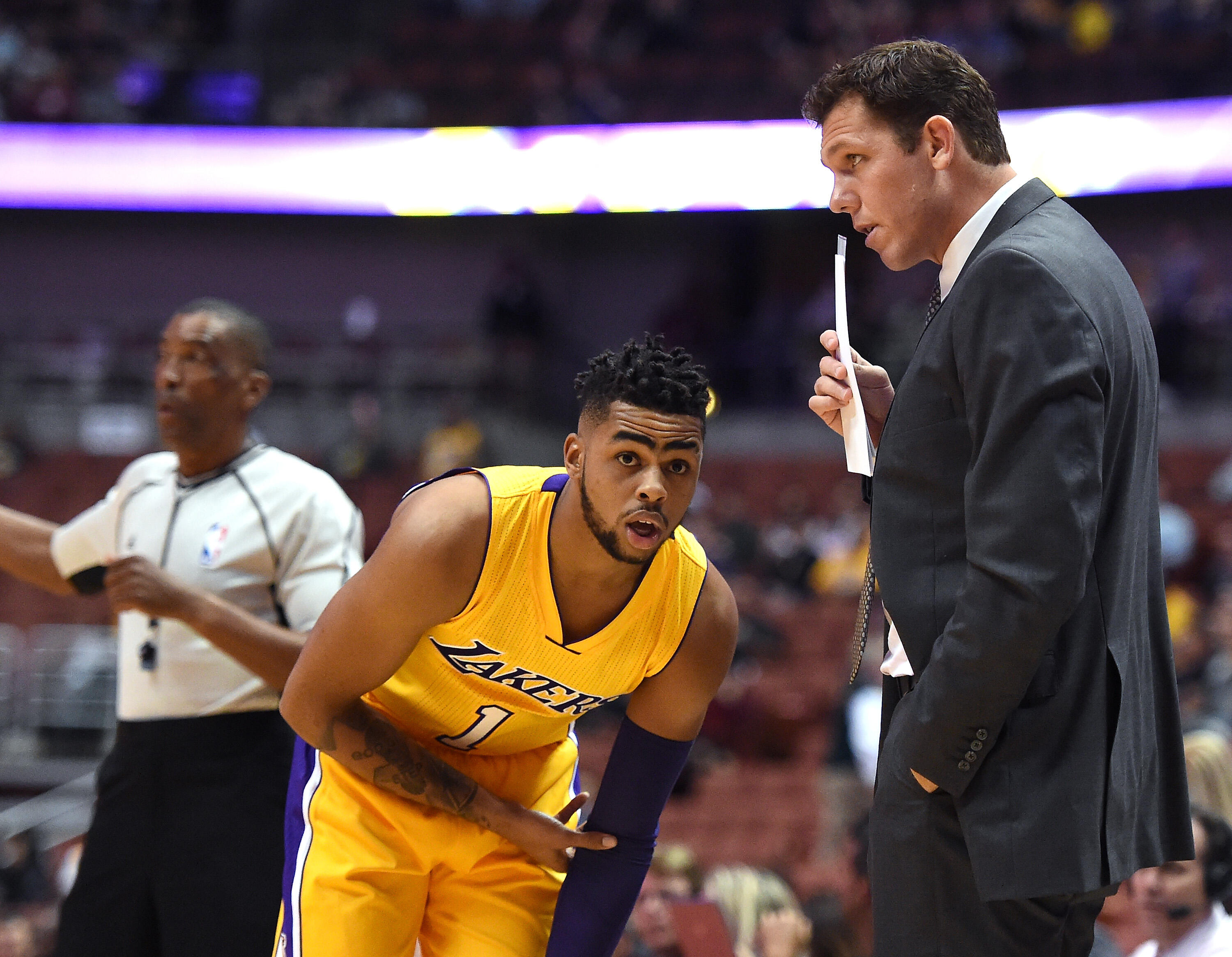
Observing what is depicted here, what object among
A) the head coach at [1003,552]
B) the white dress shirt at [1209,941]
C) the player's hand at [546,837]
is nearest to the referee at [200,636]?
the player's hand at [546,837]

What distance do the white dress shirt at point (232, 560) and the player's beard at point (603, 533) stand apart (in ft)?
2.88

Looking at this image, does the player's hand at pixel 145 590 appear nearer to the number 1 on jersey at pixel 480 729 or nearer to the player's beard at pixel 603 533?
the number 1 on jersey at pixel 480 729

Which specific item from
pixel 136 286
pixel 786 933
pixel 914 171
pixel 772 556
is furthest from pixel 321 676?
pixel 136 286

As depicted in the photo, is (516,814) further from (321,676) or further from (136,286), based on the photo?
(136,286)

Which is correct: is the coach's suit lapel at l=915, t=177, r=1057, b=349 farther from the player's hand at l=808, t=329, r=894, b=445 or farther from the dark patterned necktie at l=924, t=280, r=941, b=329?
the player's hand at l=808, t=329, r=894, b=445

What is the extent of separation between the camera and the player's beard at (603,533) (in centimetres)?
239

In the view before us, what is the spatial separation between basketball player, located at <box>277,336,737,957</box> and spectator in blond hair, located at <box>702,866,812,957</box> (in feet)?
4.06

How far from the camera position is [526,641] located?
2.50 meters

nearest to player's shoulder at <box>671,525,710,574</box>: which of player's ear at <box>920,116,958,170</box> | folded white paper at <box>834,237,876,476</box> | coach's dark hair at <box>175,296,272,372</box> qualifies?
folded white paper at <box>834,237,876,476</box>

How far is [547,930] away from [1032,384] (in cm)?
159

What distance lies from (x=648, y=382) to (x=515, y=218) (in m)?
13.3

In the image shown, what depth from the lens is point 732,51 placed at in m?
14.1

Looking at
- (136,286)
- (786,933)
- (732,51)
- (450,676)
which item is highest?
(732,51)

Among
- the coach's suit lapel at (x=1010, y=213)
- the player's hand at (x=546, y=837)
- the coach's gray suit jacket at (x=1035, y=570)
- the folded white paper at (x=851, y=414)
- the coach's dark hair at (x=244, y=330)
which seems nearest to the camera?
the coach's gray suit jacket at (x=1035, y=570)
